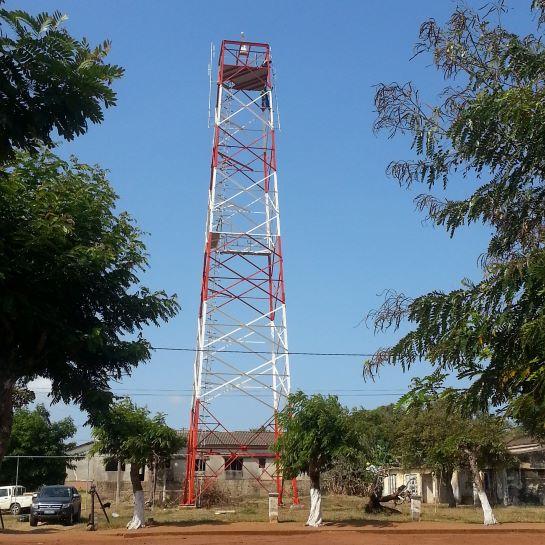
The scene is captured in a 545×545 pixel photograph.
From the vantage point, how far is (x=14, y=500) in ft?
119

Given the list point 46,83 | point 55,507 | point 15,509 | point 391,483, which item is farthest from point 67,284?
point 391,483

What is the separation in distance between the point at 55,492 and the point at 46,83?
28873 mm

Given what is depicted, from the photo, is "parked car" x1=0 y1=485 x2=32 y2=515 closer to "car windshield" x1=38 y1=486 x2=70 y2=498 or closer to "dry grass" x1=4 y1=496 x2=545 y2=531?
"dry grass" x1=4 y1=496 x2=545 y2=531

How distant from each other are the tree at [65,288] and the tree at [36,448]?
1424 inches

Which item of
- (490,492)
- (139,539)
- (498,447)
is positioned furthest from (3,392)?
(490,492)

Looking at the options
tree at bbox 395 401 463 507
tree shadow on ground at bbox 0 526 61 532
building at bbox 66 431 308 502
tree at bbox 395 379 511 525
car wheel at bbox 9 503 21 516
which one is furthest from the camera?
building at bbox 66 431 308 502

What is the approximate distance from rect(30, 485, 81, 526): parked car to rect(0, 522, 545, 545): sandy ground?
2276mm

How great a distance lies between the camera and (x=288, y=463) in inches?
1036

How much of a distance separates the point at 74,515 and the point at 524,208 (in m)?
28.6

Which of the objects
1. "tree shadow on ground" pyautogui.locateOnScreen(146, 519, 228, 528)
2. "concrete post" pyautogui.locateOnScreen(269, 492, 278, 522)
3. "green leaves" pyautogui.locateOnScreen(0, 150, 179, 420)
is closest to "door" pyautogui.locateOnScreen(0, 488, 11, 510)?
"tree shadow on ground" pyautogui.locateOnScreen(146, 519, 228, 528)

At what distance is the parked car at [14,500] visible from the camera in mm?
35781

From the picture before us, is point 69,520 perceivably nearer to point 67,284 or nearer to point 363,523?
point 363,523

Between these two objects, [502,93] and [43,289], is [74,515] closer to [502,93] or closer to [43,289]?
[43,289]

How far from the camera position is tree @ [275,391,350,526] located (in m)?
25.8
